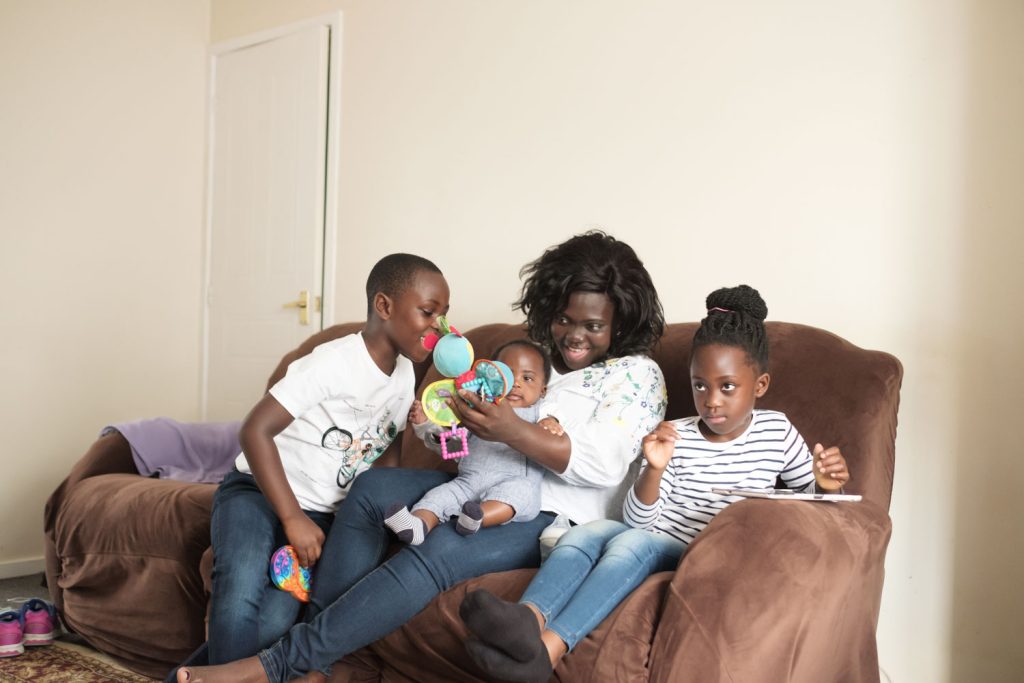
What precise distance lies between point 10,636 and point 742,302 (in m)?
2.30

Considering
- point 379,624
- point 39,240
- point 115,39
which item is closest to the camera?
point 379,624

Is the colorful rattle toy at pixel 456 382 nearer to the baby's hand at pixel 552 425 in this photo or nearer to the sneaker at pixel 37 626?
the baby's hand at pixel 552 425

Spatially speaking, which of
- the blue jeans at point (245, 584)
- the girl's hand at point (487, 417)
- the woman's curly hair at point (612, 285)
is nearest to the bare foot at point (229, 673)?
the blue jeans at point (245, 584)

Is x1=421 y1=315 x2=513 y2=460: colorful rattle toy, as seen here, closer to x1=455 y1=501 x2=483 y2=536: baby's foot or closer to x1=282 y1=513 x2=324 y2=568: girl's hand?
x1=455 y1=501 x2=483 y2=536: baby's foot

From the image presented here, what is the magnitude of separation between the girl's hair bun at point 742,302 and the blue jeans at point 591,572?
549mm

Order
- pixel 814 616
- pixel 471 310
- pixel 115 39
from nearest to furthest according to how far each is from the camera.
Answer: pixel 814 616, pixel 471 310, pixel 115 39

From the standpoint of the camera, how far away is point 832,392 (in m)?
2.14

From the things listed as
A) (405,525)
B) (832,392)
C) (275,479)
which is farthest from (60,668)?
(832,392)

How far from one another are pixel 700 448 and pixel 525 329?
84cm

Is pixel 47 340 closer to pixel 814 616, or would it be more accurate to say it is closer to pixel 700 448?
pixel 700 448

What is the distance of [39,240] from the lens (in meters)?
4.02

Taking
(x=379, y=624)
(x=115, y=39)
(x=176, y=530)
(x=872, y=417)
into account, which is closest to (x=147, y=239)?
(x=115, y=39)

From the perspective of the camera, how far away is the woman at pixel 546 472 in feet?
5.87

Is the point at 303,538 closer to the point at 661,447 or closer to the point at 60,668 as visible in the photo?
the point at 661,447
